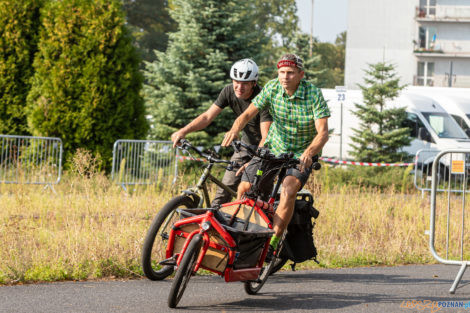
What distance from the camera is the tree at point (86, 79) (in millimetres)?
15523

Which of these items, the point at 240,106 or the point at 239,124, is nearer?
the point at 239,124

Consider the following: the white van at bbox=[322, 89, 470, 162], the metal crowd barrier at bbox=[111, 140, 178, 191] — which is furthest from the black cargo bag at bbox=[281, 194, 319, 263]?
the white van at bbox=[322, 89, 470, 162]

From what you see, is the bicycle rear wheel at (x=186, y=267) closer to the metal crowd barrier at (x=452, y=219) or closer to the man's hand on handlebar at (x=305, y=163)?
the man's hand on handlebar at (x=305, y=163)

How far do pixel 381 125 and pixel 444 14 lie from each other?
33.4m

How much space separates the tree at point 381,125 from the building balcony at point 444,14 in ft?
105

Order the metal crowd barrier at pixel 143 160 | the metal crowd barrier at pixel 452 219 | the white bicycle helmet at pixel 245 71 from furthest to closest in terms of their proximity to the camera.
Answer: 1. the metal crowd barrier at pixel 143 160
2. the metal crowd barrier at pixel 452 219
3. the white bicycle helmet at pixel 245 71

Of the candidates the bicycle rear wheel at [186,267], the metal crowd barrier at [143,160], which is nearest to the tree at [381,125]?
the metal crowd barrier at [143,160]

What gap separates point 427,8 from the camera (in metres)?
52.2

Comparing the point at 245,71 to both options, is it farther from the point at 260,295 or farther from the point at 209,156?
the point at 260,295

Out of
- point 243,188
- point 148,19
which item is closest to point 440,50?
point 148,19

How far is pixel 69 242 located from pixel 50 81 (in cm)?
895

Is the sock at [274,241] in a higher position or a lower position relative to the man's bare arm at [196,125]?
lower

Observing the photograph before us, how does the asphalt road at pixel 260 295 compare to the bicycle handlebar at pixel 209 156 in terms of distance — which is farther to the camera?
the bicycle handlebar at pixel 209 156

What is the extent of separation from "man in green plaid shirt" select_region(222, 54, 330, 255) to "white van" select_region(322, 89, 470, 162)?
47.7ft
